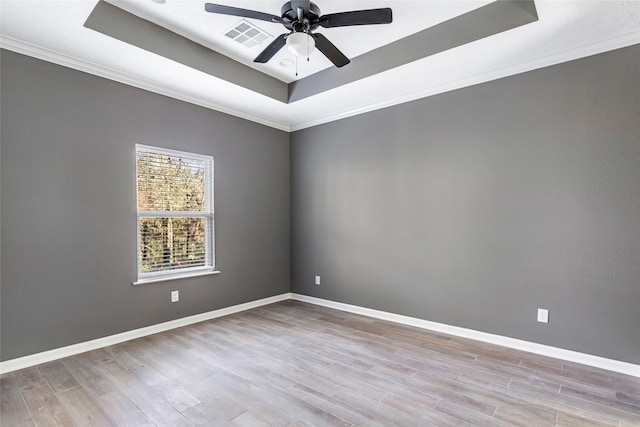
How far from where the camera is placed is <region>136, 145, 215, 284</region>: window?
3.59 metres

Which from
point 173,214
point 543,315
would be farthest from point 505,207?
point 173,214

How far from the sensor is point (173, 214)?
12.6ft

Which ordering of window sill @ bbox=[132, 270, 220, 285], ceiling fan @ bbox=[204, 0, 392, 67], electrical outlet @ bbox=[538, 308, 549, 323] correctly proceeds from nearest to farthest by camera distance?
ceiling fan @ bbox=[204, 0, 392, 67] < electrical outlet @ bbox=[538, 308, 549, 323] < window sill @ bbox=[132, 270, 220, 285]

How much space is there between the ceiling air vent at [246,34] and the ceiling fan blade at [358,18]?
91 centimetres

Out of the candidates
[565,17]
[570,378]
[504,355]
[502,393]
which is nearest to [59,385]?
[502,393]

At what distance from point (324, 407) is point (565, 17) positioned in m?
3.34

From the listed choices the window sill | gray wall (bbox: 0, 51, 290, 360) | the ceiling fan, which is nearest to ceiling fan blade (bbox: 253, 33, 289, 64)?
the ceiling fan

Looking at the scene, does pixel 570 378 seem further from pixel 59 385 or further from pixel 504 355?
pixel 59 385

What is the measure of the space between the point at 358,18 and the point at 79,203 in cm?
300

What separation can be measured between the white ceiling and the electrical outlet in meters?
2.31

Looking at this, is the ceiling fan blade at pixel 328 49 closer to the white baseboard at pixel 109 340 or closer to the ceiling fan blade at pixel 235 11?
the ceiling fan blade at pixel 235 11

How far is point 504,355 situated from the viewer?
2.98 m

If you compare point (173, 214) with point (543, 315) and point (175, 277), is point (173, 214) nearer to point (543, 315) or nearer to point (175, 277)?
point (175, 277)

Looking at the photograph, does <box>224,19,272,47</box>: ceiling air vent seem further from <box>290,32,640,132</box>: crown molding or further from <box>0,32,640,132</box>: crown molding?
<box>290,32,640,132</box>: crown molding
